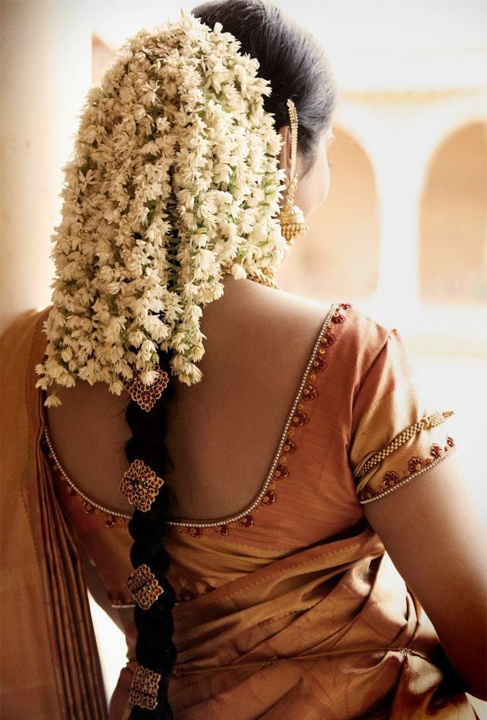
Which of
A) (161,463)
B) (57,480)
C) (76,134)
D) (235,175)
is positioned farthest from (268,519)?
(76,134)

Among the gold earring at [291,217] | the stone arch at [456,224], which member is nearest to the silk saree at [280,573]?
the gold earring at [291,217]

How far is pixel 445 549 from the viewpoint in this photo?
918mm

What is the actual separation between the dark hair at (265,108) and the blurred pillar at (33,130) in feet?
1.18

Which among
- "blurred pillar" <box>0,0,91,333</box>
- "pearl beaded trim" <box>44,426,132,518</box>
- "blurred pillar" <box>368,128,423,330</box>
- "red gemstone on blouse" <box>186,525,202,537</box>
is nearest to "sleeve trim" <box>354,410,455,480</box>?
"red gemstone on blouse" <box>186,525,202,537</box>

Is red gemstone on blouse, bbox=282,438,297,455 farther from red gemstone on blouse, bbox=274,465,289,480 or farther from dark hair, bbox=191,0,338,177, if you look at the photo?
dark hair, bbox=191,0,338,177

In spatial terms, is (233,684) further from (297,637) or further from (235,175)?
(235,175)

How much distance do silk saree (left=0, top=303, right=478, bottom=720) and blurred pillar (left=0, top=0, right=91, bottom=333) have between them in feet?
0.75

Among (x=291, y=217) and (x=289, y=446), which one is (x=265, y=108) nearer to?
(x=291, y=217)

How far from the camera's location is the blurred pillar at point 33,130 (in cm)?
131

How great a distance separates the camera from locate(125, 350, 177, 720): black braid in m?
0.98

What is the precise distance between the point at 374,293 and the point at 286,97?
5.33m

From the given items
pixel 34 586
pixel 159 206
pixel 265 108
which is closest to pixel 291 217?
pixel 265 108

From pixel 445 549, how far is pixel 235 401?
1.08 feet

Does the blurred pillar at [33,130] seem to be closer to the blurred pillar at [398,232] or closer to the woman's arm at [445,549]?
the woman's arm at [445,549]
